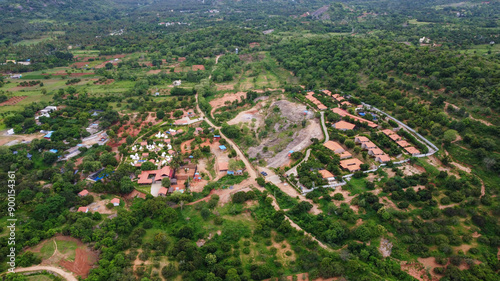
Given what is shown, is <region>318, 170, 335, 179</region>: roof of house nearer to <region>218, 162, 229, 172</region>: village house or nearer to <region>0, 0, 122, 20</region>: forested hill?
<region>218, 162, 229, 172</region>: village house

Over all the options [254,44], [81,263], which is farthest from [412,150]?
[254,44]

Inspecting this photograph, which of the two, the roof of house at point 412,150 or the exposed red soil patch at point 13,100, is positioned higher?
the roof of house at point 412,150

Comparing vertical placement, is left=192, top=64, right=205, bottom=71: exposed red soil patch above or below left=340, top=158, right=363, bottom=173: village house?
below

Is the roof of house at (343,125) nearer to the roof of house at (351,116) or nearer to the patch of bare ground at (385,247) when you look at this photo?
the roof of house at (351,116)

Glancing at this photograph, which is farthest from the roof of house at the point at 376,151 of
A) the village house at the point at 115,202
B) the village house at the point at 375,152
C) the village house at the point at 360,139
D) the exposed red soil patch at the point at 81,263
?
the exposed red soil patch at the point at 81,263

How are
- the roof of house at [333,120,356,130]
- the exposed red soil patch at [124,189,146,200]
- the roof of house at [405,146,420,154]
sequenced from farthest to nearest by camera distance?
the roof of house at [333,120,356,130], the roof of house at [405,146,420,154], the exposed red soil patch at [124,189,146,200]

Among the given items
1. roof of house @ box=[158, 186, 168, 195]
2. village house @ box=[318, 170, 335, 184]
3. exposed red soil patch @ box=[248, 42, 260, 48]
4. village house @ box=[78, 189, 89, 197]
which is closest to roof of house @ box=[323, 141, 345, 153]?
village house @ box=[318, 170, 335, 184]

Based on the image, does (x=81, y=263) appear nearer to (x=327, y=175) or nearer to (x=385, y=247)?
(x=327, y=175)

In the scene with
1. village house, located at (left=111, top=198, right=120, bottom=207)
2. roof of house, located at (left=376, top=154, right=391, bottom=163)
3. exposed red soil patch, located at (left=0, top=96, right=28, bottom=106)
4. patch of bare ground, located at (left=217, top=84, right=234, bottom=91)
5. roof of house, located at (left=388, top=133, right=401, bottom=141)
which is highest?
roof of house, located at (left=388, top=133, right=401, bottom=141)
